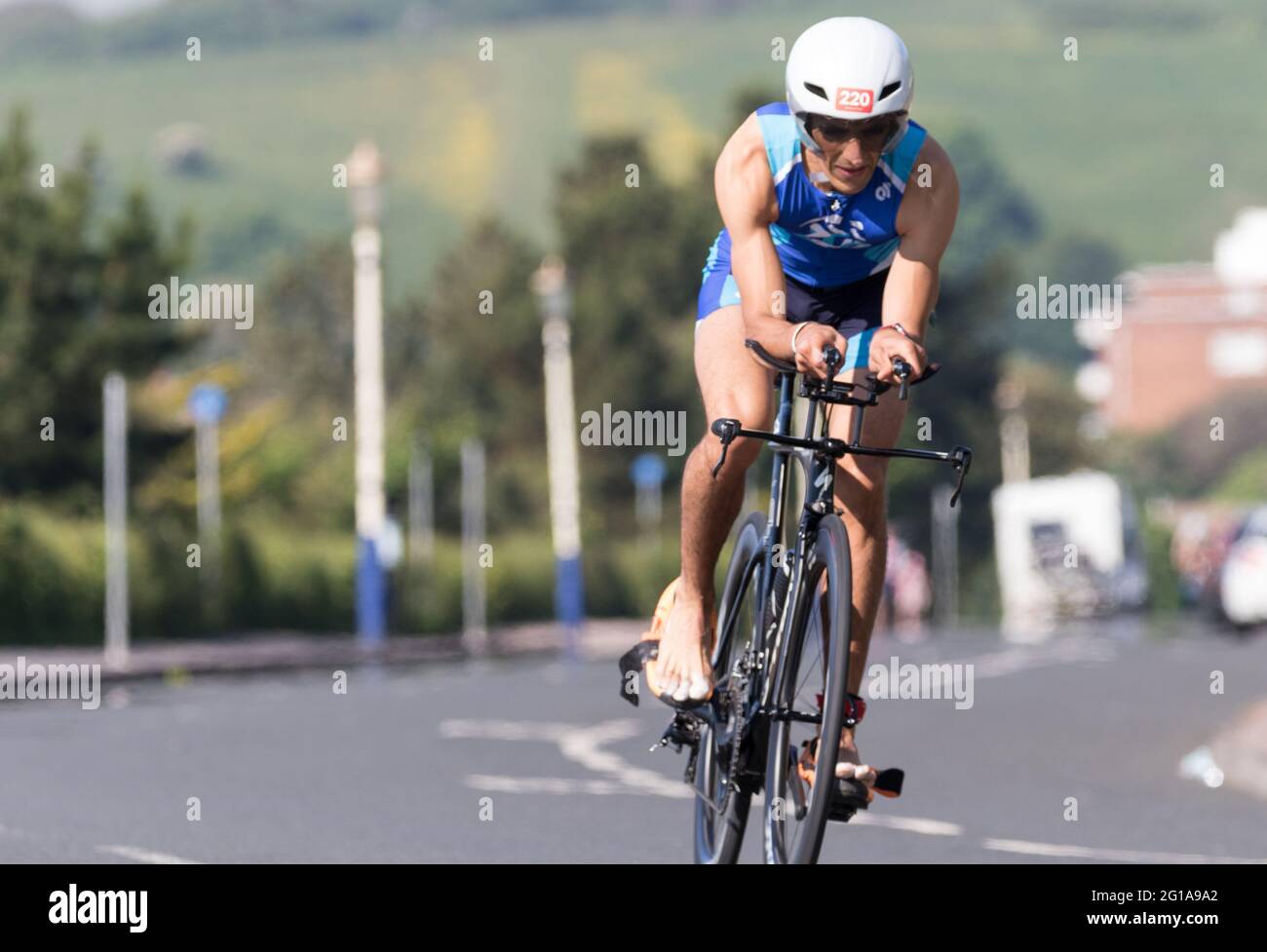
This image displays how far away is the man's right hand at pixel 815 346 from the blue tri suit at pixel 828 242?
28 centimetres

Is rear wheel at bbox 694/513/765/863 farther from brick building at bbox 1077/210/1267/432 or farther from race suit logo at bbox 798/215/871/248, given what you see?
brick building at bbox 1077/210/1267/432

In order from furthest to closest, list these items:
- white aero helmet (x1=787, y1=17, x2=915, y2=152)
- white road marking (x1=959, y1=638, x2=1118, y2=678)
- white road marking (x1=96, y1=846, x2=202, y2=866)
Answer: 1. white road marking (x1=959, y1=638, x2=1118, y2=678)
2. white road marking (x1=96, y1=846, x2=202, y2=866)
3. white aero helmet (x1=787, y1=17, x2=915, y2=152)

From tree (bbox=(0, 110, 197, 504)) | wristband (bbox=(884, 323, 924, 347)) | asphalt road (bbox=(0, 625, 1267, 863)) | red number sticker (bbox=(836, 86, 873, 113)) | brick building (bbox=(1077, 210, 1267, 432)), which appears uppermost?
brick building (bbox=(1077, 210, 1267, 432))

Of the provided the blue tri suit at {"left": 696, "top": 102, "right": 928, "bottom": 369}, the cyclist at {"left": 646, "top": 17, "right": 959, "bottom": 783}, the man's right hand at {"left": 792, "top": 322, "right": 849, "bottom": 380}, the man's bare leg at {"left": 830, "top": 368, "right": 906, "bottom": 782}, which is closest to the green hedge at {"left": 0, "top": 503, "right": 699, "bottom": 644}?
the cyclist at {"left": 646, "top": 17, "right": 959, "bottom": 783}

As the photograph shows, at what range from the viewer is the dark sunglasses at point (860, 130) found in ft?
22.1

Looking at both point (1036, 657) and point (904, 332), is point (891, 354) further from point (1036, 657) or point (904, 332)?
point (1036, 657)

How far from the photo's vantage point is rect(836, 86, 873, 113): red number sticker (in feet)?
21.8

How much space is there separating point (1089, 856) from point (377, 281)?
27437mm

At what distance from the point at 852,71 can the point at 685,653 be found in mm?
1807

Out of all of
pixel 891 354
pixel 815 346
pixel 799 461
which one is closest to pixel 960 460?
pixel 891 354

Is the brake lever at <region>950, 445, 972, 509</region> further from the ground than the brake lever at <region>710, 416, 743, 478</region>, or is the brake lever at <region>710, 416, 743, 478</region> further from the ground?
the brake lever at <region>710, 416, 743, 478</region>

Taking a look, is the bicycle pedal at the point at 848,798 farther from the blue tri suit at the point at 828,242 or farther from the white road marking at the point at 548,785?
the white road marking at the point at 548,785

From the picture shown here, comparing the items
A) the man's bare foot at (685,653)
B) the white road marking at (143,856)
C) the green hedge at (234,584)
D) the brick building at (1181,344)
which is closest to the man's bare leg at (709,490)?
the man's bare foot at (685,653)

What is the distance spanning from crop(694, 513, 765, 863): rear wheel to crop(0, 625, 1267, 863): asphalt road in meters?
→ 1.49
